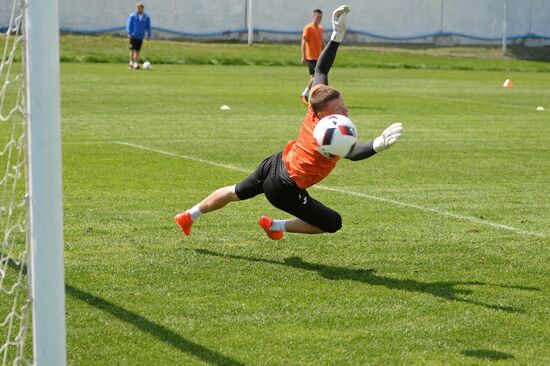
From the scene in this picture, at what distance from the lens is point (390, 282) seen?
299 inches

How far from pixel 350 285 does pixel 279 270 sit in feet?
2.14

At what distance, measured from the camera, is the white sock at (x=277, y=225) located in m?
8.65

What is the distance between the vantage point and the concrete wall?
154 feet

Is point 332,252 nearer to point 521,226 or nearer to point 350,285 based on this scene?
point 350,285

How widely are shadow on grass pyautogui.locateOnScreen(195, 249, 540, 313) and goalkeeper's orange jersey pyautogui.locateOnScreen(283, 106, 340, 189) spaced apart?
643mm

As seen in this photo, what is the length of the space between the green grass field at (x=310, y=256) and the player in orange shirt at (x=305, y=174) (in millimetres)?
332

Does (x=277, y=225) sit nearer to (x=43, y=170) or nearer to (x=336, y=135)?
(x=336, y=135)

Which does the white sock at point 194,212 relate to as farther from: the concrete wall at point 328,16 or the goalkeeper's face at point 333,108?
the concrete wall at point 328,16

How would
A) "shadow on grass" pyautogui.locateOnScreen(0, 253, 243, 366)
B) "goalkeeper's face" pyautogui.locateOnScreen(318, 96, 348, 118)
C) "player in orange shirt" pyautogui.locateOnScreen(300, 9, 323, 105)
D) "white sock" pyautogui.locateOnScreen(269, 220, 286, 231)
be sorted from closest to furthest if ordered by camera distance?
"shadow on grass" pyautogui.locateOnScreen(0, 253, 243, 366) < "goalkeeper's face" pyautogui.locateOnScreen(318, 96, 348, 118) < "white sock" pyautogui.locateOnScreen(269, 220, 286, 231) < "player in orange shirt" pyautogui.locateOnScreen(300, 9, 323, 105)

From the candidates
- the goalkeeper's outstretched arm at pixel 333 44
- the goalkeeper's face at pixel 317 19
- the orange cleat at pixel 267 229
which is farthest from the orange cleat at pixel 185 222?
the goalkeeper's face at pixel 317 19

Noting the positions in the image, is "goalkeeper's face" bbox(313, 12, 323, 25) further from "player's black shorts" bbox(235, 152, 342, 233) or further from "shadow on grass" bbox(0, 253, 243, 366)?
"shadow on grass" bbox(0, 253, 243, 366)

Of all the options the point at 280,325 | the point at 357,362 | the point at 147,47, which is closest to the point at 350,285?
the point at 280,325

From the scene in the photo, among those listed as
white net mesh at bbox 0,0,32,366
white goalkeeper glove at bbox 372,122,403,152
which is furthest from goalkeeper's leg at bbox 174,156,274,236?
white net mesh at bbox 0,0,32,366

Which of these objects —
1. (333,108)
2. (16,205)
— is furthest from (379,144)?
(16,205)
